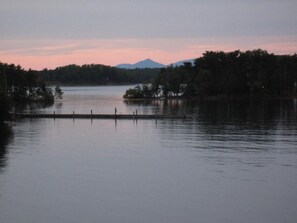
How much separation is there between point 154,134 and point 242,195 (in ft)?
114

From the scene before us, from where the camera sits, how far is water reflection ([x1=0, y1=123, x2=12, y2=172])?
45394 millimetres

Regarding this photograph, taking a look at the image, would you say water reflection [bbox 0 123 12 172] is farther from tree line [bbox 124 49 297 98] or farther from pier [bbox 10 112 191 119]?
tree line [bbox 124 49 297 98]

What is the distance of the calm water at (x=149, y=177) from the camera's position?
1177 inches

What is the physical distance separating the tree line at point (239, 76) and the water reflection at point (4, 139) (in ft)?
349

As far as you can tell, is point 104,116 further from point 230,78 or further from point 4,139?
point 230,78

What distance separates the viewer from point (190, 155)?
48.8m

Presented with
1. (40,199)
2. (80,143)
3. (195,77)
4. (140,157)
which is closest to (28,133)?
(80,143)

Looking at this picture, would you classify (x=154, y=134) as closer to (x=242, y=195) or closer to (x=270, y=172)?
(x=270, y=172)

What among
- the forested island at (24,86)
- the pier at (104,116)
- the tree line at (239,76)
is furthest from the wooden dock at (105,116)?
the tree line at (239,76)

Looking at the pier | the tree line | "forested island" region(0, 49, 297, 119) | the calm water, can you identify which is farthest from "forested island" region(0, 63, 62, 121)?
the calm water

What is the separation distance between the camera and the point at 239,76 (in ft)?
577

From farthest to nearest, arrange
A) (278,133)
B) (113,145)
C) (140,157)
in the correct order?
1. (278,133)
2. (113,145)
3. (140,157)

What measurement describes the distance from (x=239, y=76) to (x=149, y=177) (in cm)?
14155

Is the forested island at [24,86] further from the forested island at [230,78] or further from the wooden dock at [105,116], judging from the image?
the wooden dock at [105,116]
